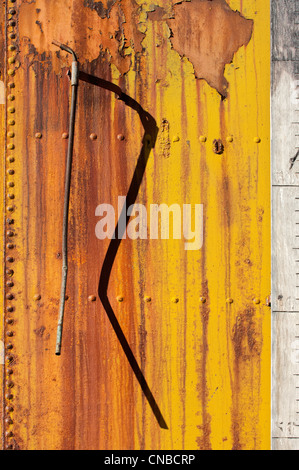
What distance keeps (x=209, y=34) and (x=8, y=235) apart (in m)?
1.18

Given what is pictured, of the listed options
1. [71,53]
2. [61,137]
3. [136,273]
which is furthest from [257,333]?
[71,53]

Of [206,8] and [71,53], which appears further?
[206,8]

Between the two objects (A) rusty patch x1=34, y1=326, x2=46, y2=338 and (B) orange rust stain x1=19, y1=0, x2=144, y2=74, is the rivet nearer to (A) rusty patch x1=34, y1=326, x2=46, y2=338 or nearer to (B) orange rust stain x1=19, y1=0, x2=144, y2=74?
(B) orange rust stain x1=19, y1=0, x2=144, y2=74

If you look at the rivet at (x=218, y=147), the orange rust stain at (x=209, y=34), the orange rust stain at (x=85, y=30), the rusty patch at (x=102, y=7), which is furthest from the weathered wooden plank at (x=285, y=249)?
the rusty patch at (x=102, y=7)

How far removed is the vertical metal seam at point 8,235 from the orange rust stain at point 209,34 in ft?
2.19

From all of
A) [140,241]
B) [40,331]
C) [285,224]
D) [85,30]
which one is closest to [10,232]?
[40,331]

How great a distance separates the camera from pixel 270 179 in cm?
161

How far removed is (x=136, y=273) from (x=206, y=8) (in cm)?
114

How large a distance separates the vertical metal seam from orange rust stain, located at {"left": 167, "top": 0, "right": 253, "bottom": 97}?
26.3 inches

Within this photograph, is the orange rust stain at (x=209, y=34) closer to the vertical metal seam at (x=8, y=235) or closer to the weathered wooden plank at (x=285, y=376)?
the vertical metal seam at (x=8, y=235)

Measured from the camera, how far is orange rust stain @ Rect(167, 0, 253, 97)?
1613mm

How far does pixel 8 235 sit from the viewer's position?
1.59 m

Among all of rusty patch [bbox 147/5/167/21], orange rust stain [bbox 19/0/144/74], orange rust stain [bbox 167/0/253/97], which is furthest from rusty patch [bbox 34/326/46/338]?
rusty patch [bbox 147/5/167/21]

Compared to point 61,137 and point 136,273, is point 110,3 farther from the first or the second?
point 136,273
